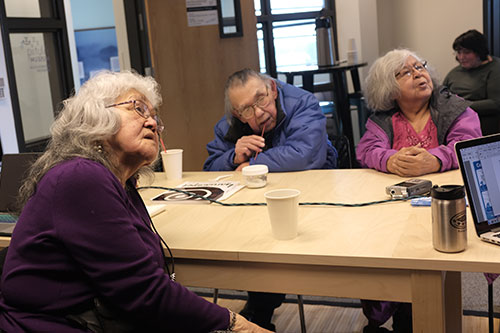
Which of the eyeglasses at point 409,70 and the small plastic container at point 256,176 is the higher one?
the eyeglasses at point 409,70

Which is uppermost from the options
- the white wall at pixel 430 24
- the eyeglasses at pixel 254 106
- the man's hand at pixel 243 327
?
the white wall at pixel 430 24

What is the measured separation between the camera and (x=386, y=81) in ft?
7.78

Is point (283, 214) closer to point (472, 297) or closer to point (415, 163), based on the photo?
point (415, 163)

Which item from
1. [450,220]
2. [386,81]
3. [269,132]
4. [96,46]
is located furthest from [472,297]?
A: [96,46]

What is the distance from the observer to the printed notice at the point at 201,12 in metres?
3.95

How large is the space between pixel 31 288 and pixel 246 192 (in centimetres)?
98

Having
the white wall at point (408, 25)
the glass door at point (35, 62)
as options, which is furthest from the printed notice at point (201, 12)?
the white wall at point (408, 25)

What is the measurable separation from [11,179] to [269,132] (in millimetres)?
1112

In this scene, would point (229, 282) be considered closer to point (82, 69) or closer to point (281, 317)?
point (281, 317)

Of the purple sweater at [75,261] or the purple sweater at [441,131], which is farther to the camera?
the purple sweater at [441,131]

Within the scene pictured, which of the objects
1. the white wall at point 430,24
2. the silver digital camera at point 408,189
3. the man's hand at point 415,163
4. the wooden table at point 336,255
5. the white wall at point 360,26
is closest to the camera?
the wooden table at point 336,255

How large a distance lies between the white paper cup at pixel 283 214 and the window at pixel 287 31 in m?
4.37

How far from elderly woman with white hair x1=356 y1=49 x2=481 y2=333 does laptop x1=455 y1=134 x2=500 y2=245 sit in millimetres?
648

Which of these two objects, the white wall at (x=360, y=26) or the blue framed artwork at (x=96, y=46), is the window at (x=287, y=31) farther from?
the blue framed artwork at (x=96, y=46)
